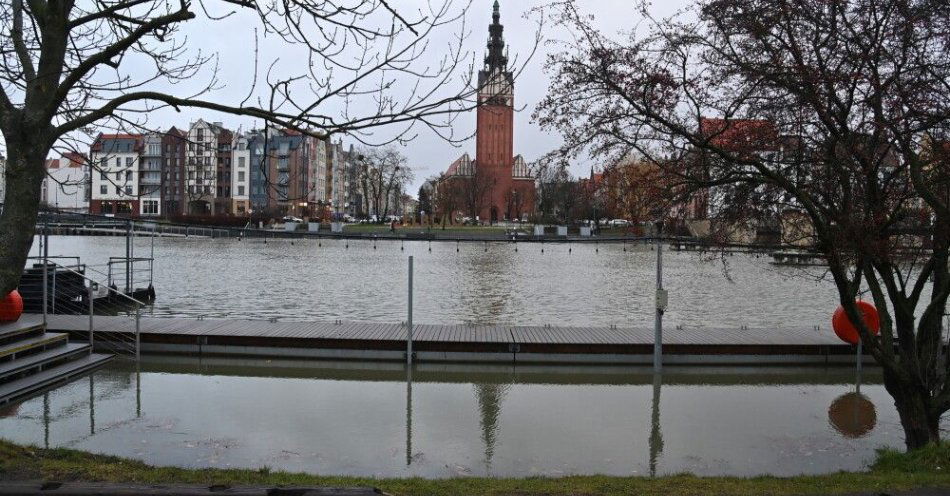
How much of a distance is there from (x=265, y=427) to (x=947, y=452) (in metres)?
6.69

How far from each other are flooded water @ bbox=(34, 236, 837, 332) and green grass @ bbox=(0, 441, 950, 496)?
7.74m

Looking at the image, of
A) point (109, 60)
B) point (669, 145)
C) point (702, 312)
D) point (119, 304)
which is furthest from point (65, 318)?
point (702, 312)

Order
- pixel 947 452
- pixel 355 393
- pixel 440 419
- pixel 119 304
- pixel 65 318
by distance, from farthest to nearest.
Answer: pixel 119 304
pixel 65 318
pixel 355 393
pixel 440 419
pixel 947 452

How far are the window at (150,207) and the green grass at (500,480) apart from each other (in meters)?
95.6

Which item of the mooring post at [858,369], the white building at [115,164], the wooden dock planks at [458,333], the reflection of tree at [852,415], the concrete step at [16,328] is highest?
the white building at [115,164]

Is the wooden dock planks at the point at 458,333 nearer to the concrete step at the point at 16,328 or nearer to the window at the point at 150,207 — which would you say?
the concrete step at the point at 16,328

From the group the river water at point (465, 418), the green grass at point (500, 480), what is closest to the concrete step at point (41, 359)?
the river water at point (465, 418)

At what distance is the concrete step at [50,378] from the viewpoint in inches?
355

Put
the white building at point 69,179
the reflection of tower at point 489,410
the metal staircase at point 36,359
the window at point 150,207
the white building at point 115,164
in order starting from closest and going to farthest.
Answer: the white building at point 115,164
the white building at point 69,179
the reflection of tower at point 489,410
the metal staircase at point 36,359
the window at point 150,207

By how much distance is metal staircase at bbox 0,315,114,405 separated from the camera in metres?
9.31

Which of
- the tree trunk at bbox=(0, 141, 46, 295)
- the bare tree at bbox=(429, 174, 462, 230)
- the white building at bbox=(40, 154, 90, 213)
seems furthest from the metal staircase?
the bare tree at bbox=(429, 174, 462, 230)

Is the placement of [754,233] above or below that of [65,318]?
above

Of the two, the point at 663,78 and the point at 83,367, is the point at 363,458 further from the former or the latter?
the point at 83,367

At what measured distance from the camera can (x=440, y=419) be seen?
29.6 feet
